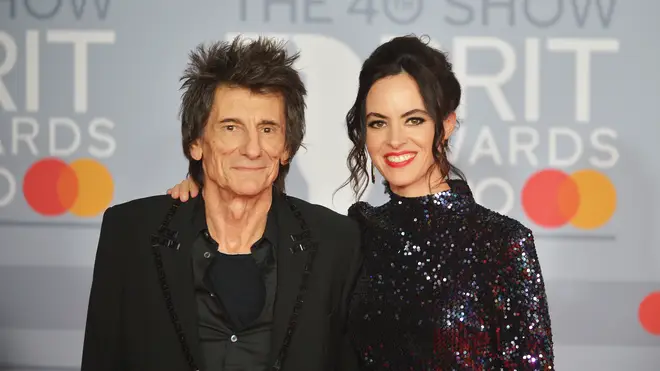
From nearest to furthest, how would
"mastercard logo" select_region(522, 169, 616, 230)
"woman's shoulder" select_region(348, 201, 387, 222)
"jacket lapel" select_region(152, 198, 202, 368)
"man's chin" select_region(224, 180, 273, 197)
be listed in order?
"jacket lapel" select_region(152, 198, 202, 368) < "man's chin" select_region(224, 180, 273, 197) < "woman's shoulder" select_region(348, 201, 387, 222) < "mastercard logo" select_region(522, 169, 616, 230)

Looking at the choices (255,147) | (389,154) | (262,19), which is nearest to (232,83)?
(255,147)

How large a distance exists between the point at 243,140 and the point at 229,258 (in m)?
0.29

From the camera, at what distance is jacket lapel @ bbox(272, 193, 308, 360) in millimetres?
2080

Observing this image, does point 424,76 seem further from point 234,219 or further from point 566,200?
point 566,200

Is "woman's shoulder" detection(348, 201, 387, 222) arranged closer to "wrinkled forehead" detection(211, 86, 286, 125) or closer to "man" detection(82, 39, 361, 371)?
"man" detection(82, 39, 361, 371)

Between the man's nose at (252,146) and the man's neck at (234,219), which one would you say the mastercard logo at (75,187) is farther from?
the man's nose at (252,146)

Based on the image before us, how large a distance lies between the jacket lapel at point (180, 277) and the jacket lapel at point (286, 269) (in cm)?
19

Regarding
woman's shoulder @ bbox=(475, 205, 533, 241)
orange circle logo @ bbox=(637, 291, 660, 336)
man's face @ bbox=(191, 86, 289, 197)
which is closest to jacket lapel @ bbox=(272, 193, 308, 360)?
man's face @ bbox=(191, 86, 289, 197)

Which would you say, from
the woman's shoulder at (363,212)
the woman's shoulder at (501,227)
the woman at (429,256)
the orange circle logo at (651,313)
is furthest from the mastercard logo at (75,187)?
the orange circle logo at (651,313)

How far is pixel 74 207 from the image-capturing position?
149 inches

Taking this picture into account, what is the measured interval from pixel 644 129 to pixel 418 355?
2034mm

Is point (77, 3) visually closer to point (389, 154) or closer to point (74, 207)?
point (74, 207)

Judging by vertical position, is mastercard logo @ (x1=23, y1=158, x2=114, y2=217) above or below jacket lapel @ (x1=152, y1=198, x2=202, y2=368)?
above

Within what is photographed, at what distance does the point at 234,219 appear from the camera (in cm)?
219
